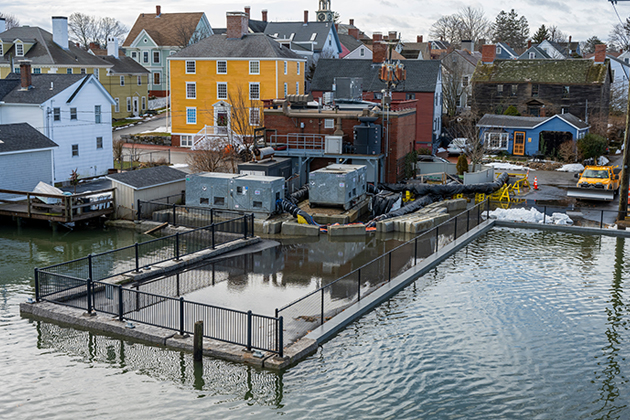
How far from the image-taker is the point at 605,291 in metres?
23.6

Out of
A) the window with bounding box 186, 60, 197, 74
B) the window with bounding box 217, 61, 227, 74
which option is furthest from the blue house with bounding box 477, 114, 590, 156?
the window with bounding box 186, 60, 197, 74

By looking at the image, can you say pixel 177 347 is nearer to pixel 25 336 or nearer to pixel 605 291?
pixel 25 336

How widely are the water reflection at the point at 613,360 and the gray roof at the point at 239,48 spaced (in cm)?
4095

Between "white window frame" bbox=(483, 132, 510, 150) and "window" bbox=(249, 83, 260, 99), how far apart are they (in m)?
20.6

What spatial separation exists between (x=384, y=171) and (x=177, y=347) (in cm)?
2841

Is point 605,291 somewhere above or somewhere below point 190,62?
below

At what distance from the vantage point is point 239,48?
59750 millimetres

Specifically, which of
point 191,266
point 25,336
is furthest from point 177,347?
point 191,266

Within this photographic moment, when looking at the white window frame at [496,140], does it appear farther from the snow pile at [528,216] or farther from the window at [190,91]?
the window at [190,91]

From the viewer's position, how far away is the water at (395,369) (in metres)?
15.1

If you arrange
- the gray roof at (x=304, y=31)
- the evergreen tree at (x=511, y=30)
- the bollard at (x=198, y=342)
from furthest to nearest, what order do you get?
the evergreen tree at (x=511, y=30) < the gray roof at (x=304, y=31) < the bollard at (x=198, y=342)

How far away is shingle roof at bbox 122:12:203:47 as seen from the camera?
8612 cm

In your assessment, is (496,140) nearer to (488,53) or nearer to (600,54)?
(488,53)

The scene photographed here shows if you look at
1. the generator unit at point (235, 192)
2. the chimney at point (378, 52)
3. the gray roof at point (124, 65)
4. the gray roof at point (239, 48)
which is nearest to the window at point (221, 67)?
the gray roof at point (239, 48)
